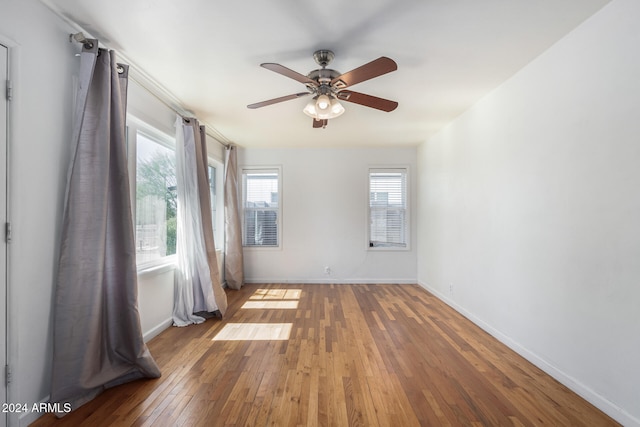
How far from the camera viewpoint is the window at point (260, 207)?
5418 millimetres

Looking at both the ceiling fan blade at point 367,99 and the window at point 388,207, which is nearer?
the ceiling fan blade at point 367,99

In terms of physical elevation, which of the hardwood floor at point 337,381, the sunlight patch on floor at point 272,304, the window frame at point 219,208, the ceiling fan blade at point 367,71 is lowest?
the sunlight patch on floor at point 272,304

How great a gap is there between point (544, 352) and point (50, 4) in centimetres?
416

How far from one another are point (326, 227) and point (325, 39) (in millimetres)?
3573

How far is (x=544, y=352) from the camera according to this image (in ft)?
7.53

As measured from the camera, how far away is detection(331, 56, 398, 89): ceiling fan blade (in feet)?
6.04

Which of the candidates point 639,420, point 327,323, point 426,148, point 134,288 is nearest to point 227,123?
point 134,288

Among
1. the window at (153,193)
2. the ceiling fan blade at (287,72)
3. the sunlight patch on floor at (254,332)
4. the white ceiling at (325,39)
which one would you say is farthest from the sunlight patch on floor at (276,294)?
the ceiling fan blade at (287,72)

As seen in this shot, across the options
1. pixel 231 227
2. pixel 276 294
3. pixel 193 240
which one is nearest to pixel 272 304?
pixel 276 294

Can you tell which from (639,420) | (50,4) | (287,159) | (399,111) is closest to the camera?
(639,420)

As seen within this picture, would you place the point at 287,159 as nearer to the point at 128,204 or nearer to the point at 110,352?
the point at 128,204

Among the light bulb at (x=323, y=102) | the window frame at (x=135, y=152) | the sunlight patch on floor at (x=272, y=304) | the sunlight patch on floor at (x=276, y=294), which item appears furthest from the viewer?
the sunlight patch on floor at (x=276, y=294)

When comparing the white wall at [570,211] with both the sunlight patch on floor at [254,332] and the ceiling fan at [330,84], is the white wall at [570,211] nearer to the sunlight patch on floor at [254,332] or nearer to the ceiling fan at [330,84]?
the ceiling fan at [330,84]

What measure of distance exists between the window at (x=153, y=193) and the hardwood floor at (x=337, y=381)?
910 millimetres
